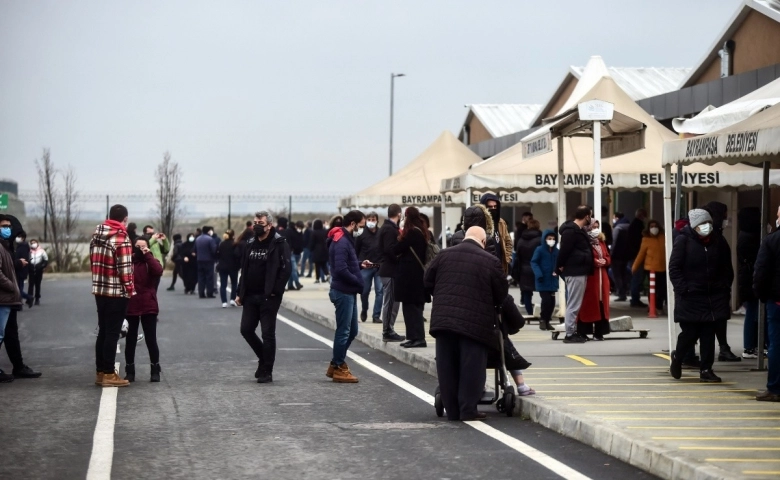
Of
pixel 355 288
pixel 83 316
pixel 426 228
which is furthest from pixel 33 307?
pixel 355 288

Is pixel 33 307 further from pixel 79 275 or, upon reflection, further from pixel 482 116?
pixel 482 116

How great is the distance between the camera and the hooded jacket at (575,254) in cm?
1670

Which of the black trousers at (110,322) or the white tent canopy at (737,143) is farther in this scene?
the black trousers at (110,322)

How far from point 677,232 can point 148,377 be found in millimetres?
6315

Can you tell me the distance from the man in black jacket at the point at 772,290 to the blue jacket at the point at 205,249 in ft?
71.2

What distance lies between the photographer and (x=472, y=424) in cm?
1047

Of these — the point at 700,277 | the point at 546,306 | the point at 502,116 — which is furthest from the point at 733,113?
the point at 502,116

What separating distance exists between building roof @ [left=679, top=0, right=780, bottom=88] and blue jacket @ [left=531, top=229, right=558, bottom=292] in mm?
8732

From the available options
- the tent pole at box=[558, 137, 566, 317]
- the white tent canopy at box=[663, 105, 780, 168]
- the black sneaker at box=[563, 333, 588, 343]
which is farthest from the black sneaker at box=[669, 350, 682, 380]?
the tent pole at box=[558, 137, 566, 317]

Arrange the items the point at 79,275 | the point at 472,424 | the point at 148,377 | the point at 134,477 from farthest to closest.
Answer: the point at 79,275
the point at 148,377
the point at 472,424
the point at 134,477

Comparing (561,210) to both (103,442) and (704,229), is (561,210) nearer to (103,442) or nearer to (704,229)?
(704,229)

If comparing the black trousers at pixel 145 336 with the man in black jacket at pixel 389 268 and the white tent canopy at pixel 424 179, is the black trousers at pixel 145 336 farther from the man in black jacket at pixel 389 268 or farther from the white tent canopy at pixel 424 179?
the white tent canopy at pixel 424 179

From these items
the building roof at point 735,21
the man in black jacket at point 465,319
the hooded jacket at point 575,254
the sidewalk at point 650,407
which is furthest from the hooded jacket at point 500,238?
the building roof at point 735,21

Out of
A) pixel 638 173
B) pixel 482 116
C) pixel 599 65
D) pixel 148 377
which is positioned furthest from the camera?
pixel 482 116
